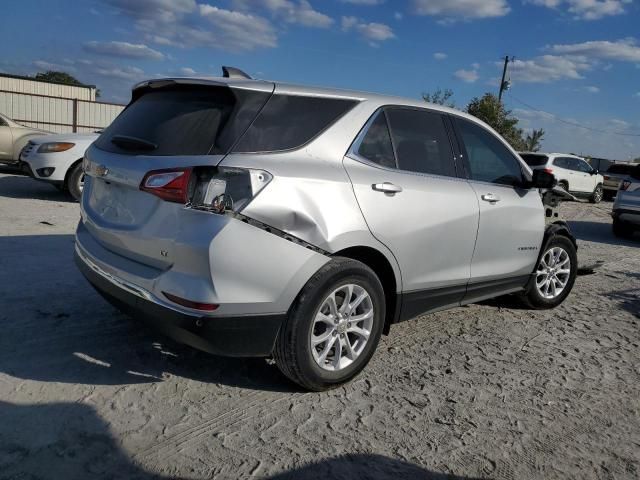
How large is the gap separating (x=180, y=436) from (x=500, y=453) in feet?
5.34

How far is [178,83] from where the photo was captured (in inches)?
130

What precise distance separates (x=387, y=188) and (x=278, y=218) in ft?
2.90

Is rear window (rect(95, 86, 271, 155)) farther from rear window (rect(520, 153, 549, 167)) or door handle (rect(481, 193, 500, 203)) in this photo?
rear window (rect(520, 153, 549, 167))

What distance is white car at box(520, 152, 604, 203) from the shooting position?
707 inches

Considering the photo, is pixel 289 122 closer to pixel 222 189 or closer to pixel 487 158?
pixel 222 189

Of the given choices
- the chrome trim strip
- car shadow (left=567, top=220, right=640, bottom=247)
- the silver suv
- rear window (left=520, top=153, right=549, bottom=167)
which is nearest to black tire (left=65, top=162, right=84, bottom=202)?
the silver suv

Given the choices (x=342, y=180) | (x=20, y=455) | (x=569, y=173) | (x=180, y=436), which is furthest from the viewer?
(x=569, y=173)

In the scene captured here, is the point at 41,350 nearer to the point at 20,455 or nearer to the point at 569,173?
the point at 20,455

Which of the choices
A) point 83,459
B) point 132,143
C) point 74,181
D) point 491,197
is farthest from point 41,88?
point 83,459

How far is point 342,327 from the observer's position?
3.37m

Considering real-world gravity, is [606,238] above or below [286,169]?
below

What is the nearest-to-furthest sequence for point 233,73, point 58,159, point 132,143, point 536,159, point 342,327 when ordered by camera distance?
point 132,143 → point 342,327 → point 233,73 → point 58,159 → point 536,159

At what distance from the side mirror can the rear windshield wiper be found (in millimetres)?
3244

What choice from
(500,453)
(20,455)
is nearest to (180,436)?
(20,455)
